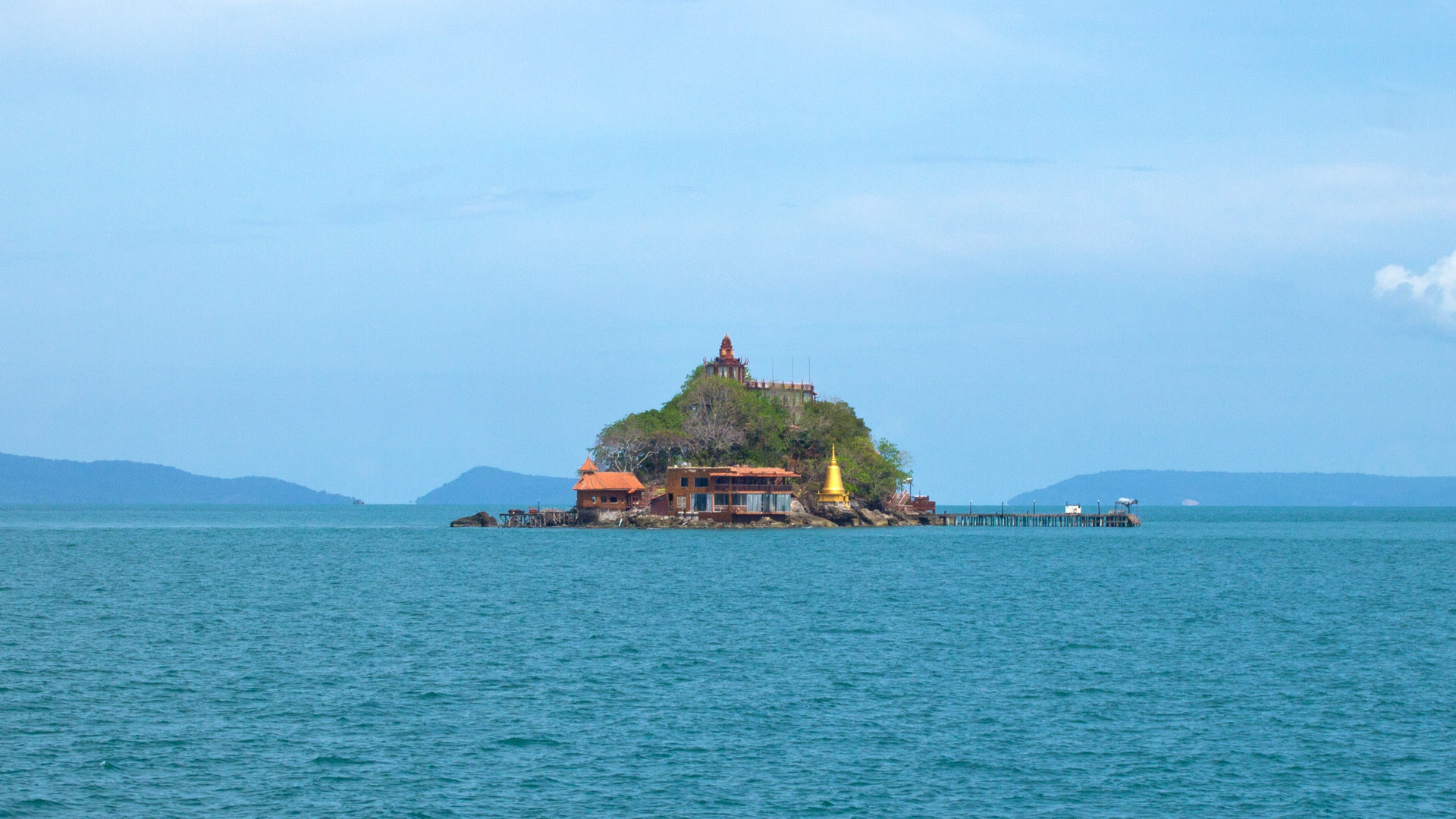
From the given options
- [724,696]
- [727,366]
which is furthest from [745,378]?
[724,696]

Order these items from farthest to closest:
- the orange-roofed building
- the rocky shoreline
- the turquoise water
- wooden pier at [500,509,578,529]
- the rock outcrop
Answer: the rock outcrop, wooden pier at [500,509,578,529], the orange-roofed building, the rocky shoreline, the turquoise water

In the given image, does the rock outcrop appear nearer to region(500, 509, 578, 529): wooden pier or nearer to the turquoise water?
region(500, 509, 578, 529): wooden pier

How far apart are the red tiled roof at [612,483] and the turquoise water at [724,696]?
4743cm

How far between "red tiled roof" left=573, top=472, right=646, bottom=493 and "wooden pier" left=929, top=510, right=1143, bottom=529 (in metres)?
39.7

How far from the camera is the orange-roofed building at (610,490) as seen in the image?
116m

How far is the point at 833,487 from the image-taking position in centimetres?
11969

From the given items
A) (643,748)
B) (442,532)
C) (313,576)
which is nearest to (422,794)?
(643,748)

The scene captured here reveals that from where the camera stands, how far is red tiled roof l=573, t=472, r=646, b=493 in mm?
116125

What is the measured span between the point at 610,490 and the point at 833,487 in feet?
64.0

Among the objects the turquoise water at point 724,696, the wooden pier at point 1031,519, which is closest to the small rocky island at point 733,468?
the wooden pier at point 1031,519

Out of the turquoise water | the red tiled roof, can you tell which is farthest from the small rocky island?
the turquoise water

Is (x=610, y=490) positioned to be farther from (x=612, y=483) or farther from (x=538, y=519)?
(x=538, y=519)

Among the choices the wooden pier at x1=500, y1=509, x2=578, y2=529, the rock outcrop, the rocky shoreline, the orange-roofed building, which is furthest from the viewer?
the rock outcrop

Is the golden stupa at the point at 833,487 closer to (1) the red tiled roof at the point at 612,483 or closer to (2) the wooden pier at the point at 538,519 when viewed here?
(1) the red tiled roof at the point at 612,483
